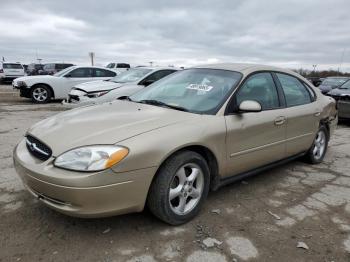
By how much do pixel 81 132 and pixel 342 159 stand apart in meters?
4.55

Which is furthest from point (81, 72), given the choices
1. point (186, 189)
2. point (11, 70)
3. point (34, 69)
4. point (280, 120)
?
point (34, 69)

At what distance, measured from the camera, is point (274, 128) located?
410 centimetres

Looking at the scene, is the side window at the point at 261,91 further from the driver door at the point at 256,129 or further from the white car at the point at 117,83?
the white car at the point at 117,83

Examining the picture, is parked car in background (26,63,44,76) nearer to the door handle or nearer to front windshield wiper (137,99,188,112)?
front windshield wiper (137,99,188,112)

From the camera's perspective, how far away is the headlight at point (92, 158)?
2670 mm

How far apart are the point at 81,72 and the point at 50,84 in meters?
1.25

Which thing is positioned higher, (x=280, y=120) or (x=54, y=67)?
(x=54, y=67)

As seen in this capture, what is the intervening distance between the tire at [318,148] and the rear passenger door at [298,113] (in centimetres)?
25

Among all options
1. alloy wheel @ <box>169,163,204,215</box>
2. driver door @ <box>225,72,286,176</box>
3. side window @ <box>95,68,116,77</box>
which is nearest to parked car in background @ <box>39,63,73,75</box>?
side window @ <box>95,68,116,77</box>

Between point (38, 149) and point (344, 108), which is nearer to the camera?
point (38, 149)

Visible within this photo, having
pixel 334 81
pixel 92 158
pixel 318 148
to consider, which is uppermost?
pixel 92 158

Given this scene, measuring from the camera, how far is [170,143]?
296 cm

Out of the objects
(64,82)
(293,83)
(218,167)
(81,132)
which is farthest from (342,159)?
Answer: (64,82)

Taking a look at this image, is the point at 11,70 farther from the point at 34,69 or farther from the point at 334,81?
the point at 334,81
